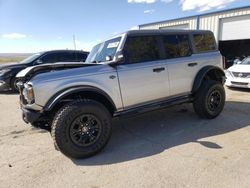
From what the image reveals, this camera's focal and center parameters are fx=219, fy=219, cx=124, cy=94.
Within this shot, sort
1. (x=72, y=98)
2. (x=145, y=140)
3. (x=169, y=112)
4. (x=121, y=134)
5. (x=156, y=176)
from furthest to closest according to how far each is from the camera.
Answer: (x=169, y=112) < (x=121, y=134) < (x=145, y=140) < (x=72, y=98) < (x=156, y=176)

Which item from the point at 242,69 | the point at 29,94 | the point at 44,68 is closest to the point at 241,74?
the point at 242,69

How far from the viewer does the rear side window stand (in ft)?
16.4

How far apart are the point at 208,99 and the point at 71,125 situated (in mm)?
3120

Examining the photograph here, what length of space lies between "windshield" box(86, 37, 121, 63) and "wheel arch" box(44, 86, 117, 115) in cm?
77

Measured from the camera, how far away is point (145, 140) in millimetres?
4082

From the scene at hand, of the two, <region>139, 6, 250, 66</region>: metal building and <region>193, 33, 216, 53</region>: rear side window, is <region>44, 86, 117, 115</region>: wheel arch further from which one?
<region>139, 6, 250, 66</region>: metal building

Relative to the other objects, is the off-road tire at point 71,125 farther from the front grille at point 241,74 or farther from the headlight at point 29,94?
the front grille at point 241,74

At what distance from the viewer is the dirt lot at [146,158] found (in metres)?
2.86

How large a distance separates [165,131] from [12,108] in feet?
16.1

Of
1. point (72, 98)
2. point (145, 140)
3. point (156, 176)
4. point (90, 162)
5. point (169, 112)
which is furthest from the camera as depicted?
point (169, 112)

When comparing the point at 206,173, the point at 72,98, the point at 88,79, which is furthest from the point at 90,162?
the point at 206,173

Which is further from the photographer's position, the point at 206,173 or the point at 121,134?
the point at 121,134

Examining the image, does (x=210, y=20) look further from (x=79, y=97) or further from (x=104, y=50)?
(x=79, y=97)

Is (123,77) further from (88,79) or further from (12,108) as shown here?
(12,108)
